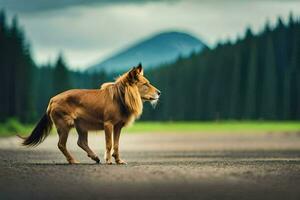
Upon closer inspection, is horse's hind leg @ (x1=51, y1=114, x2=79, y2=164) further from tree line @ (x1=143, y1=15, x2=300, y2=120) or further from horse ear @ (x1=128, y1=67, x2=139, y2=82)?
tree line @ (x1=143, y1=15, x2=300, y2=120)

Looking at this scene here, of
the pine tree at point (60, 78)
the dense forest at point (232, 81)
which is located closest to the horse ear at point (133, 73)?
the dense forest at point (232, 81)

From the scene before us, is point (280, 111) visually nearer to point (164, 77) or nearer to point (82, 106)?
point (164, 77)

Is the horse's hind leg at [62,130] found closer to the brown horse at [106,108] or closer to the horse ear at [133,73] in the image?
the brown horse at [106,108]

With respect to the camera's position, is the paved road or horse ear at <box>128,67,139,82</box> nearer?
the paved road

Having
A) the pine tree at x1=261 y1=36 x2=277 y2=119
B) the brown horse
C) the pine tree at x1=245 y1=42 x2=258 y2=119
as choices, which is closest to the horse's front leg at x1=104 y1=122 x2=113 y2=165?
the brown horse

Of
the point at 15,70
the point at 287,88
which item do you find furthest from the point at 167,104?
the point at 15,70

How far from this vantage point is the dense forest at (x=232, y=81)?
128875 millimetres

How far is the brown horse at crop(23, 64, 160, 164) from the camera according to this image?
16.6 meters

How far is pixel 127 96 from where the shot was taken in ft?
54.5

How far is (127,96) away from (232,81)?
128m

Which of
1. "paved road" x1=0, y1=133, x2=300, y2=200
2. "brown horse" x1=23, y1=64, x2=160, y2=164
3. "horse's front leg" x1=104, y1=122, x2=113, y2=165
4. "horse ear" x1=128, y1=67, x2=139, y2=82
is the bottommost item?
"paved road" x1=0, y1=133, x2=300, y2=200

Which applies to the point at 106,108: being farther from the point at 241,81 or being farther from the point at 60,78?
the point at 241,81

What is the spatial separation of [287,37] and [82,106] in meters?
130

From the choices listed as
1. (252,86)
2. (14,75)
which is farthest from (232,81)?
(14,75)
